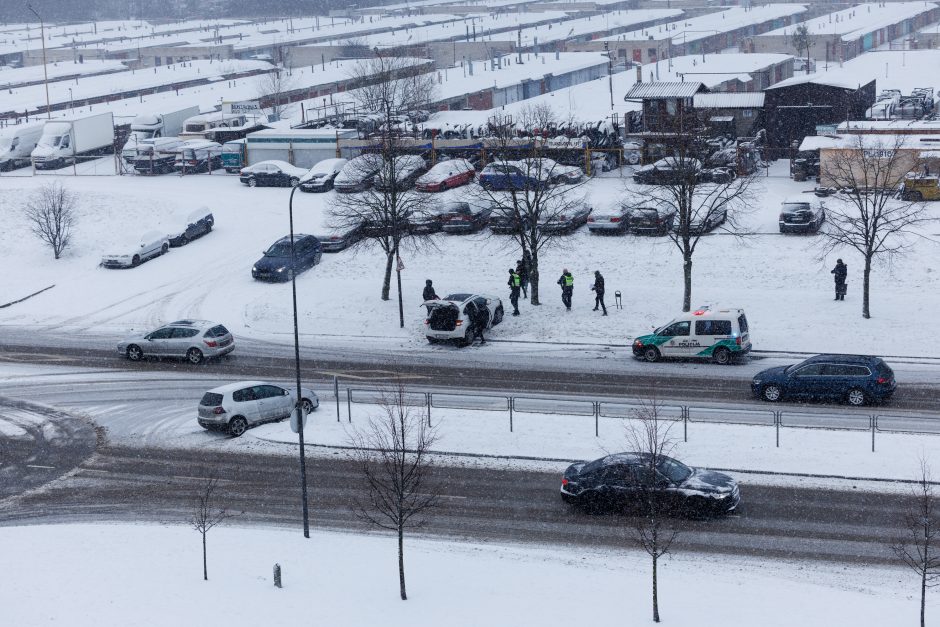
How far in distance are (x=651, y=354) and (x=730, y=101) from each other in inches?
1054

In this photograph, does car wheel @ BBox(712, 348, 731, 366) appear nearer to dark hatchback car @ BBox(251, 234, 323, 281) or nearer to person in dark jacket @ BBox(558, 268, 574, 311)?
person in dark jacket @ BBox(558, 268, 574, 311)

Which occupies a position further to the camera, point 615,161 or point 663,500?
point 615,161

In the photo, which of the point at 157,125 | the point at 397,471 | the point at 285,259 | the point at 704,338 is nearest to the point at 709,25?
the point at 157,125

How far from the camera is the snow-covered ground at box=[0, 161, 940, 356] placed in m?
36.3

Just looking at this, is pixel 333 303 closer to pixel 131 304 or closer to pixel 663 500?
pixel 131 304

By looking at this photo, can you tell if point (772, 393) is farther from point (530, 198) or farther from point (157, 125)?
point (157, 125)

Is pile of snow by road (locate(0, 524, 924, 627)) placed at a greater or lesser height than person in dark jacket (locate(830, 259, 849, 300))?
lesser

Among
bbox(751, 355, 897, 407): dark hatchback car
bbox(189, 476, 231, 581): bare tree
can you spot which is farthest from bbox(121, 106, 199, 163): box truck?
bbox(751, 355, 897, 407): dark hatchback car

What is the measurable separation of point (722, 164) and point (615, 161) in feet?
41.7

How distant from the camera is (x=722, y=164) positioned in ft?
142

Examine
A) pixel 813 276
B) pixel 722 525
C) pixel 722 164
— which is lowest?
pixel 722 525

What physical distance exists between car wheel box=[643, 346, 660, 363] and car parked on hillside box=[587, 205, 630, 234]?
11.5 meters

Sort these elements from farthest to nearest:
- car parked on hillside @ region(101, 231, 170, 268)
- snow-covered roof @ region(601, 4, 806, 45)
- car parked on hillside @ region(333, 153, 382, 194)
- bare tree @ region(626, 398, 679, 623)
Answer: snow-covered roof @ region(601, 4, 806, 45), car parked on hillside @ region(101, 231, 170, 268), car parked on hillside @ region(333, 153, 382, 194), bare tree @ region(626, 398, 679, 623)

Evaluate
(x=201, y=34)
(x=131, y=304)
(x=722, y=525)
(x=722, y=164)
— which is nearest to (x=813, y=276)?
(x=722, y=164)
